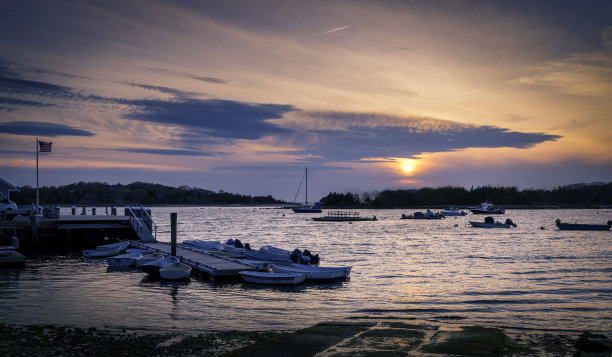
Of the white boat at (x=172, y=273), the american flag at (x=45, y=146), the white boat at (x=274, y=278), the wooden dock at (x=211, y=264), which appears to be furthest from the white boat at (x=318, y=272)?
the american flag at (x=45, y=146)

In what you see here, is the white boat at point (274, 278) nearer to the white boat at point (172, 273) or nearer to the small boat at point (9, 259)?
the white boat at point (172, 273)

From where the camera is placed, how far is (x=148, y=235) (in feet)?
160

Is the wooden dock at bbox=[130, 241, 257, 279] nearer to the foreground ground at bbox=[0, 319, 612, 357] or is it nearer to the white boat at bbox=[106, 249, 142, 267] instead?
the white boat at bbox=[106, 249, 142, 267]

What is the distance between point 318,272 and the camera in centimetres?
2897

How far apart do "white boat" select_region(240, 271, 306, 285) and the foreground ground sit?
11270 mm

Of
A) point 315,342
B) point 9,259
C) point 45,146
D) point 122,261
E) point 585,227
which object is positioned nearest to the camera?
point 315,342

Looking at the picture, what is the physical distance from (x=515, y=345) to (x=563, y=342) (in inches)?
73.3

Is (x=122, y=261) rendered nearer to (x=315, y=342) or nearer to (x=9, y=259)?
(x=9, y=259)

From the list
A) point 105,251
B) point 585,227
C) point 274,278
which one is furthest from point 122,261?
point 585,227

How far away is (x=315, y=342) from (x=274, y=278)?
15.1 meters

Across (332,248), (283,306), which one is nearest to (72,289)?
(283,306)

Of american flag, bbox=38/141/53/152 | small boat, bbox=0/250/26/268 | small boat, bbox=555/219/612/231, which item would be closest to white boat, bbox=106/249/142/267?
small boat, bbox=0/250/26/268

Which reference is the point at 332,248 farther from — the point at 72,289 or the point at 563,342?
the point at 563,342

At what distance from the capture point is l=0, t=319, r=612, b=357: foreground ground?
12125 mm
